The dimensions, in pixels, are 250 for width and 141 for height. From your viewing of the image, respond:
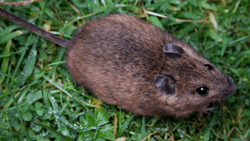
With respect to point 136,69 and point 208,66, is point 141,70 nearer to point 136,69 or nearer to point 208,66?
point 136,69

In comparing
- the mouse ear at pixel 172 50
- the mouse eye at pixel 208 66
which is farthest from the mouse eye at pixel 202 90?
the mouse ear at pixel 172 50

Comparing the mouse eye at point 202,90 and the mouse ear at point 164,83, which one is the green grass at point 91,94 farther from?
the mouse ear at point 164,83

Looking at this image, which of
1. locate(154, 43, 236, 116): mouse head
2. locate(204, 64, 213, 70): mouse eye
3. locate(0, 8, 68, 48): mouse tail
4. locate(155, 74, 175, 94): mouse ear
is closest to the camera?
locate(155, 74, 175, 94): mouse ear

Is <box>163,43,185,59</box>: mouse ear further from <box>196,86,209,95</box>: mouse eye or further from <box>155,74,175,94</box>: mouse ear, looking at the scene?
<box>196,86,209,95</box>: mouse eye

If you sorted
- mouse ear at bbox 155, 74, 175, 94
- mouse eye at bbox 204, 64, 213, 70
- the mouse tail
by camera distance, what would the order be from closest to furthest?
mouse ear at bbox 155, 74, 175, 94 < mouse eye at bbox 204, 64, 213, 70 < the mouse tail

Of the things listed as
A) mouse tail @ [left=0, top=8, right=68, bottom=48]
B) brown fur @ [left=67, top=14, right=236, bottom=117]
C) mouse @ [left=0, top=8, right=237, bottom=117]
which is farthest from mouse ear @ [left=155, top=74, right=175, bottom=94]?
mouse tail @ [left=0, top=8, right=68, bottom=48]

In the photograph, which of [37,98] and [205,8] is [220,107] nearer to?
[205,8]

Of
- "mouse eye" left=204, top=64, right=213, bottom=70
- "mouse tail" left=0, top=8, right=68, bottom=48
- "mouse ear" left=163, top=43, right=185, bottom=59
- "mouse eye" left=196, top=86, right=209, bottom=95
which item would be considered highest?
"mouse tail" left=0, top=8, right=68, bottom=48

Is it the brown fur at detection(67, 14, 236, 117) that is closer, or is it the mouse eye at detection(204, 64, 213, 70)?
the brown fur at detection(67, 14, 236, 117)
